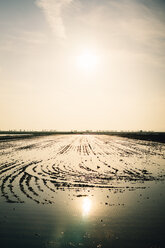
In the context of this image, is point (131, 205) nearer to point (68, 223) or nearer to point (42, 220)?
point (68, 223)

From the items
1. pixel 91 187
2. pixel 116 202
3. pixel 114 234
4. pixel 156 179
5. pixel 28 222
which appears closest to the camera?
pixel 114 234

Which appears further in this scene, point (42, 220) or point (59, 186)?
point (59, 186)

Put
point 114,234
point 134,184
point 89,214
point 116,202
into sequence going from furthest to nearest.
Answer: point 134,184 → point 116,202 → point 89,214 → point 114,234

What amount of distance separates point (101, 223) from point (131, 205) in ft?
7.70

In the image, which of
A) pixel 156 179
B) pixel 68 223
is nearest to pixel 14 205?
pixel 68 223

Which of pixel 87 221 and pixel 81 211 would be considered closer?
pixel 87 221

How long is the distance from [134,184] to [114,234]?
6.61 meters

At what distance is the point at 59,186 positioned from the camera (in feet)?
38.0

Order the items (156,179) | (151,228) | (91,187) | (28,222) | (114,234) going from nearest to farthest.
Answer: (114,234) < (151,228) < (28,222) < (91,187) < (156,179)

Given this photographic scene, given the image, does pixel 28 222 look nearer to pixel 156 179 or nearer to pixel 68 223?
pixel 68 223

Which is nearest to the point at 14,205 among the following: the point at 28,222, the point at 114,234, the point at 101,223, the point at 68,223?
the point at 28,222

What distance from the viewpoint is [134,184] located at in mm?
12234

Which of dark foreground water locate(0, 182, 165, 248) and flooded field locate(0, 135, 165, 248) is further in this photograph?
flooded field locate(0, 135, 165, 248)

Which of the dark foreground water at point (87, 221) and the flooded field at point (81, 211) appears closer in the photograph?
the dark foreground water at point (87, 221)
